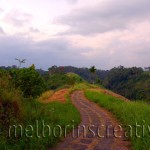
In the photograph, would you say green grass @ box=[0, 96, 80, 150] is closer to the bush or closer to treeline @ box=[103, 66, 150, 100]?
the bush

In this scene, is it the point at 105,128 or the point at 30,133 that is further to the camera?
the point at 105,128

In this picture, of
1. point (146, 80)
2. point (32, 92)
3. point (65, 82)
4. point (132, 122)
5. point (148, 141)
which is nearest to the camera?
point (148, 141)

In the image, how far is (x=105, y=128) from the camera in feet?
33.9

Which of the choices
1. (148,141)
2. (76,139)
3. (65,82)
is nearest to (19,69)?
(76,139)

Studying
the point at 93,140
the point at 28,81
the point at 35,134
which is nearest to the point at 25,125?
the point at 35,134

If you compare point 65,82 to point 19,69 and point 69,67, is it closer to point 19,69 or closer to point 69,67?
point 19,69

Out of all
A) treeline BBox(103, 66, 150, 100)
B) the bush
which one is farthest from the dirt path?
treeline BBox(103, 66, 150, 100)

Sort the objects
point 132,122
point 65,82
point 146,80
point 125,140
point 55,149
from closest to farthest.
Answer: point 55,149 < point 125,140 < point 132,122 < point 65,82 < point 146,80

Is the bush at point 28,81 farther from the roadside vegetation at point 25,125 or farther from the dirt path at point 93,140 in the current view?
the dirt path at point 93,140

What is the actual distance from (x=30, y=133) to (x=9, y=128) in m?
0.55

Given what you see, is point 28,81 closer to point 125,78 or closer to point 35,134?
point 35,134

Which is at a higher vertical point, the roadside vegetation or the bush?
the bush

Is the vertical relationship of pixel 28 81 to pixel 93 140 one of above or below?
above

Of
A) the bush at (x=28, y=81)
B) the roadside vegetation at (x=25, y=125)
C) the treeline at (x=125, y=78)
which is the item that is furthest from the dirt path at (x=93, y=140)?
the treeline at (x=125, y=78)
